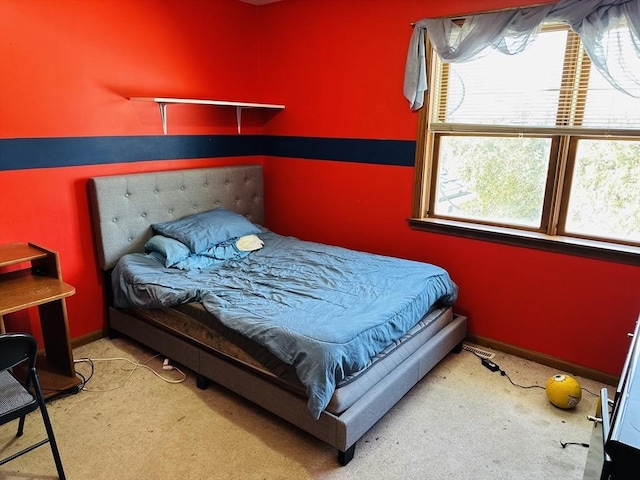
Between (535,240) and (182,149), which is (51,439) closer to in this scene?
(182,149)

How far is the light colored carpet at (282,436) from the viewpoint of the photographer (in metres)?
2.01

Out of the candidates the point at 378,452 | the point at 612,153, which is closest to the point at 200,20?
the point at 612,153

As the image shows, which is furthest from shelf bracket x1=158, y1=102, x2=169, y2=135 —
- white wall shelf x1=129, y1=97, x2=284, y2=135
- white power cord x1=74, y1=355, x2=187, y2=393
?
white power cord x1=74, y1=355, x2=187, y2=393

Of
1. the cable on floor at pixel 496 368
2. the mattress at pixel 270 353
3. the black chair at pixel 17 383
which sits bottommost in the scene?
the cable on floor at pixel 496 368

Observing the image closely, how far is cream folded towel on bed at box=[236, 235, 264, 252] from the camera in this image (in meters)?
3.33

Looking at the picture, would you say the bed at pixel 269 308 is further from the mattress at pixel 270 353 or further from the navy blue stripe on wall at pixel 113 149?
the navy blue stripe on wall at pixel 113 149

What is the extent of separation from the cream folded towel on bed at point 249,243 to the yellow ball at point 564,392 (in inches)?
Result: 81.8

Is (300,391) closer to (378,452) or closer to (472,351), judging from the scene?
(378,452)

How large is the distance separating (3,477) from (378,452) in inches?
64.3

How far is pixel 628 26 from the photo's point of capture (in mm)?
2252

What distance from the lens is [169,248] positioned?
3.02 m

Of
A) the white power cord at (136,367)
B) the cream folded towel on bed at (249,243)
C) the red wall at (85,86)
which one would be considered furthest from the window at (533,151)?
the white power cord at (136,367)

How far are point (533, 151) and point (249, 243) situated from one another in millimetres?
1995

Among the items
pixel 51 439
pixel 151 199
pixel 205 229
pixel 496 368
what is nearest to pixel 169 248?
pixel 205 229
